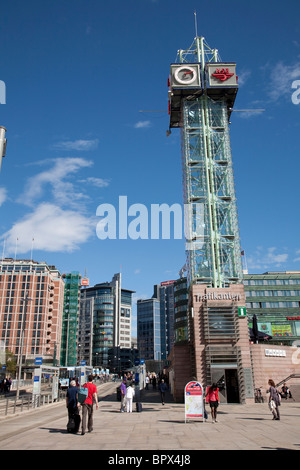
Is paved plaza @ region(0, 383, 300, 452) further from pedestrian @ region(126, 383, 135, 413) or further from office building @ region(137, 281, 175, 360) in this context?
office building @ region(137, 281, 175, 360)

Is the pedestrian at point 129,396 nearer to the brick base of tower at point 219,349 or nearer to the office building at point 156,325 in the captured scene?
the brick base of tower at point 219,349

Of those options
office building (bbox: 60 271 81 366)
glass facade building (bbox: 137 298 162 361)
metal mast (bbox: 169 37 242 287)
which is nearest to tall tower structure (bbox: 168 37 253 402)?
metal mast (bbox: 169 37 242 287)

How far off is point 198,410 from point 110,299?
6688 inches

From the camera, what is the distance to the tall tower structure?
32812 millimetres

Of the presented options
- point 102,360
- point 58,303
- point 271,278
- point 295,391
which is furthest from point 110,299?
point 295,391

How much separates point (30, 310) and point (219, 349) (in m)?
87.1

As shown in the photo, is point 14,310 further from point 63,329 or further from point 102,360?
point 102,360

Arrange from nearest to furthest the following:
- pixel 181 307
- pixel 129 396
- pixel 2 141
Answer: pixel 2 141, pixel 129 396, pixel 181 307

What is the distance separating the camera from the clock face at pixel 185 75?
46500mm

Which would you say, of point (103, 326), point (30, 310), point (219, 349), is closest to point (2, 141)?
point (219, 349)

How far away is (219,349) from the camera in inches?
1289

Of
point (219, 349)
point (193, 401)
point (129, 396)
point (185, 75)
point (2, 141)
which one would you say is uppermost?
point (185, 75)

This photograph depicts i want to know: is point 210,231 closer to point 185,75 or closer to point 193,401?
point 185,75

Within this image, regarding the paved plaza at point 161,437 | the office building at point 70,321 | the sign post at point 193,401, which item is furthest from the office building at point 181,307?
the paved plaza at point 161,437
